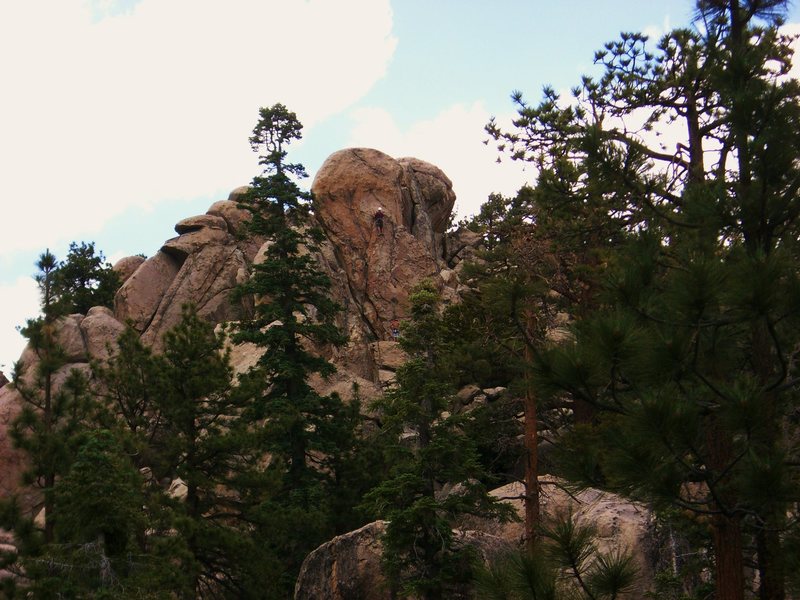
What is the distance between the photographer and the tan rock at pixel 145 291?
124 ft

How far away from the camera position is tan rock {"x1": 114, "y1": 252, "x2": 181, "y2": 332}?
37781mm

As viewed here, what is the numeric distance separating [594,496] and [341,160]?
23.6 m

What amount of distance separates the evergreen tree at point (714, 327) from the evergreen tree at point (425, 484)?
7255 millimetres

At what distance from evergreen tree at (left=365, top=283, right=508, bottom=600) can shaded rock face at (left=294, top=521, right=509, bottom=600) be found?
718 millimetres

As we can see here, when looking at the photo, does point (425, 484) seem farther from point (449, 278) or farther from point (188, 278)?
point (188, 278)

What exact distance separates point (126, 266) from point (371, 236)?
15549 millimetres

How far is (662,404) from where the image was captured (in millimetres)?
5352

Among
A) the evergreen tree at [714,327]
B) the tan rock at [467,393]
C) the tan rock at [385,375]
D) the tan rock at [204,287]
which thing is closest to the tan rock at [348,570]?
the tan rock at [467,393]

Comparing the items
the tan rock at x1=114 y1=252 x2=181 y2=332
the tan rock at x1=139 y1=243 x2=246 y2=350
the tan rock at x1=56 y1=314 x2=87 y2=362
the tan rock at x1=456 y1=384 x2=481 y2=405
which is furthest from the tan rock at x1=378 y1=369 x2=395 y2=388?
the tan rock at x1=56 y1=314 x2=87 y2=362

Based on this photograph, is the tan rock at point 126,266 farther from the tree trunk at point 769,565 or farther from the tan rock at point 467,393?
the tree trunk at point 769,565

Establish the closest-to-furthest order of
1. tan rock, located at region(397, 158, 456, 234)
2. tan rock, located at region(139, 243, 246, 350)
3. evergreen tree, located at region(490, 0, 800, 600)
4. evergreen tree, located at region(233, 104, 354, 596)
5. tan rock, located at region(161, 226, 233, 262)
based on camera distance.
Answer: evergreen tree, located at region(490, 0, 800, 600) → evergreen tree, located at region(233, 104, 354, 596) → tan rock, located at region(139, 243, 246, 350) → tan rock, located at region(161, 226, 233, 262) → tan rock, located at region(397, 158, 456, 234)

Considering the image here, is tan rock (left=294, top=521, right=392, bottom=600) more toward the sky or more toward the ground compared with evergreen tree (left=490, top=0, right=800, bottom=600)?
more toward the ground

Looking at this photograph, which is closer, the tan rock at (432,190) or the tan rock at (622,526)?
the tan rock at (622,526)

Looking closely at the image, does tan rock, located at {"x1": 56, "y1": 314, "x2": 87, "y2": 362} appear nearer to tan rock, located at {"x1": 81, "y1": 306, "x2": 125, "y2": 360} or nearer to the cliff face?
the cliff face
